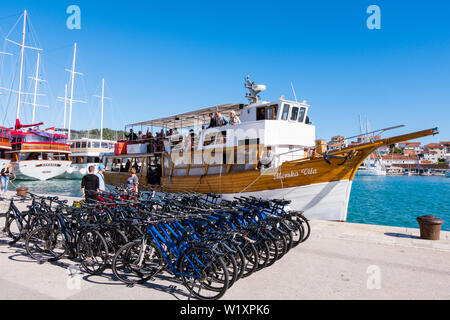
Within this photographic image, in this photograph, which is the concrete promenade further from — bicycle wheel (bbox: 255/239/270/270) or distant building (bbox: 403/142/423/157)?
distant building (bbox: 403/142/423/157)

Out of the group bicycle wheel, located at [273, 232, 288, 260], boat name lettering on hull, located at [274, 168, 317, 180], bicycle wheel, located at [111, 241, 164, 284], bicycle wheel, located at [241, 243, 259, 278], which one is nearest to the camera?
bicycle wheel, located at [111, 241, 164, 284]

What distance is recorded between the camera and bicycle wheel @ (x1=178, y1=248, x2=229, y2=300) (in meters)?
4.44

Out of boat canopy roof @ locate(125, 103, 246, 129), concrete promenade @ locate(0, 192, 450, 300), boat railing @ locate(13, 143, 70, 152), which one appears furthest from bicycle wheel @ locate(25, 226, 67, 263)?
boat railing @ locate(13, 143, 70, 152)

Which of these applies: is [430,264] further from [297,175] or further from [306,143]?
[306,143]

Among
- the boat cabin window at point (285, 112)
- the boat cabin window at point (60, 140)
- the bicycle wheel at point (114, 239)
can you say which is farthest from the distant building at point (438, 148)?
the bicycle wheel at point (114, 239)

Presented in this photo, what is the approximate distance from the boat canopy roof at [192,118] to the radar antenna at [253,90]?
1.17 meters

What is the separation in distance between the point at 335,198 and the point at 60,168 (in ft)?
125

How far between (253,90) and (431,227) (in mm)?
10702

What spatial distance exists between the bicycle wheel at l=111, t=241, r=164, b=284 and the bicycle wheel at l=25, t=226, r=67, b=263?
1.65 meters

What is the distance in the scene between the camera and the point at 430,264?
6.07 metres

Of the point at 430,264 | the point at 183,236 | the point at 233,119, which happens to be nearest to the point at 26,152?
the point at 233,119

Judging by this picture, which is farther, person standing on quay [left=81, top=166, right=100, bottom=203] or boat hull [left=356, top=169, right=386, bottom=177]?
boat hull [left=356, top=169, right=386, bottom=177]

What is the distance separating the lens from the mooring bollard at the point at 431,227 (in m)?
8.01
